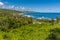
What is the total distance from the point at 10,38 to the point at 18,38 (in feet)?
1.89

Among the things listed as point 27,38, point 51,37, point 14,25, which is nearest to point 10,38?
point 27,38

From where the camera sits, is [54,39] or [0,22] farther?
[0,22]

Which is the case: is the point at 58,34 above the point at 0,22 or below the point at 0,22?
above

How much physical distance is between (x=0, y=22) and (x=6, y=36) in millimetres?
14377

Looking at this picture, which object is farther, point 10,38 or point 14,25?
point 14,25

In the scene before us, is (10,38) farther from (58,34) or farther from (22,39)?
(58,34)

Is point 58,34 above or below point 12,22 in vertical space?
above

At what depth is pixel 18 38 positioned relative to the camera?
1278 centimetres

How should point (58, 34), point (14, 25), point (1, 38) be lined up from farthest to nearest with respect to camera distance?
point (14, 25) → point (1, 38) → point (58, 34)

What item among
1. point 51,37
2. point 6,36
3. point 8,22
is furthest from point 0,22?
point 51,37

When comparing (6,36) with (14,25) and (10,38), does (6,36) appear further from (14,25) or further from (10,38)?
(14,25)

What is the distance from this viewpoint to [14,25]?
26000mm

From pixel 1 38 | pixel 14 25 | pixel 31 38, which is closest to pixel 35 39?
pixel 31 38

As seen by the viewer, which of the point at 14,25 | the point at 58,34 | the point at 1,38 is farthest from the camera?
the point at 14,25
